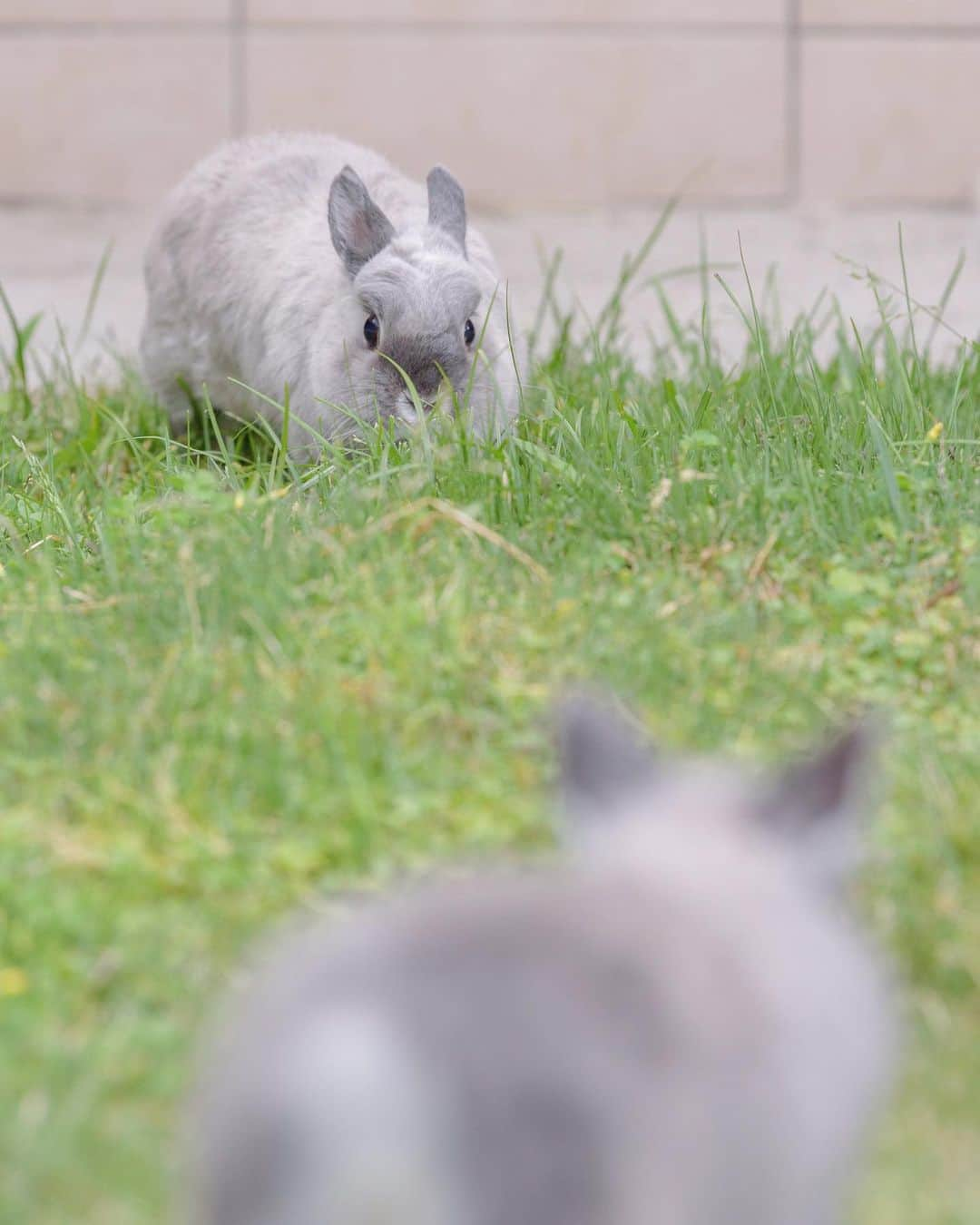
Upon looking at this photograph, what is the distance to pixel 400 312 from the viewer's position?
472cm

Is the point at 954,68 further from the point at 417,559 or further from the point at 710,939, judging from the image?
the point at 710,939

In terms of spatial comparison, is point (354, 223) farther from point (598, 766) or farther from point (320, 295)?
point (598, 766)

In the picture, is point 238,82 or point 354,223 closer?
point 354,223

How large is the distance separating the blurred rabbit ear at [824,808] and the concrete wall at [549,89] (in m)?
6.79

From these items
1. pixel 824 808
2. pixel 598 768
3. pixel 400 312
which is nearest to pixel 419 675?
pixel 598 768

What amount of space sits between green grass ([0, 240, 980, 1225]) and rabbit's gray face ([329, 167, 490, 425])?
23 centimetres

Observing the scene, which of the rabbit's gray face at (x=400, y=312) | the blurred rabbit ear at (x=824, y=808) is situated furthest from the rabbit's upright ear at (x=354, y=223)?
the blurred rabbit ear at (x=824, y=808)

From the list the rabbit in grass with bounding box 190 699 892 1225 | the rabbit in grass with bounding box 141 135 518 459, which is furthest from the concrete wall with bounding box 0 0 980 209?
the rabbit in grass with bounding box 190 699 892 1225

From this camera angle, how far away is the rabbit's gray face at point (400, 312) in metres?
4.71

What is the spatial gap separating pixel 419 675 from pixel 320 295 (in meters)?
2.27

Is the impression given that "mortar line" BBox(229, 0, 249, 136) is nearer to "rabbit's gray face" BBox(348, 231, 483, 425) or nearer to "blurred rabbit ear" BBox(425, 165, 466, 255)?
"blurred rabbit ear" BBox(425, 165, 466, 255)

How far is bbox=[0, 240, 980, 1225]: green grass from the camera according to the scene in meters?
2.35

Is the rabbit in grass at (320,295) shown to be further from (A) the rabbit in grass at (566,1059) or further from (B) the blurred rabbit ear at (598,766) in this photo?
(A) the rabbit in grass at (566,1059)

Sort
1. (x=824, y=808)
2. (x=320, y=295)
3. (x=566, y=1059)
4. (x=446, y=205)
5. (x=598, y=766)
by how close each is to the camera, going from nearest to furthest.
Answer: (x=566, y=1059) → (x=824, y=808) → (x=598, y=766) → (x=446, y=205) → (x=320, y=295)
